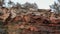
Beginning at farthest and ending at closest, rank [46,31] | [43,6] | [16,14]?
[43,6] < [16,14] < [46,31]

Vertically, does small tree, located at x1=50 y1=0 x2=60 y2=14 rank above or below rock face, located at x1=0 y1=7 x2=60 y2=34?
above

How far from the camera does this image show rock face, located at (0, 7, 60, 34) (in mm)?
892

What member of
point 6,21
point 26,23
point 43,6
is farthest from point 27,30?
point 43,6

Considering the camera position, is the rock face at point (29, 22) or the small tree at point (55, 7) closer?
the rock face at point (29, 22)

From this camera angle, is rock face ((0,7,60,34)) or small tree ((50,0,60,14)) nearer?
rock face ((0,7,60,34))

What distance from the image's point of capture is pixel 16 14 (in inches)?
40.3


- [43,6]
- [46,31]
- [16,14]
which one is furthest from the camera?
[43,6]

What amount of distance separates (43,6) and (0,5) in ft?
1.11

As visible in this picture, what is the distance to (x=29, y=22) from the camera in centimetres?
95

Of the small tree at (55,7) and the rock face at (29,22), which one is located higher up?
the small tree at (55,7)

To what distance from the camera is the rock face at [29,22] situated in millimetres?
892

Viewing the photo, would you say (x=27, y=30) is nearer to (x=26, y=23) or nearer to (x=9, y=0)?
(x=26, y=23)

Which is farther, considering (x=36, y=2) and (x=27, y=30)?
(x=36, y=2)

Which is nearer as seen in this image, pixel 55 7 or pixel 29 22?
pixel 29 22
